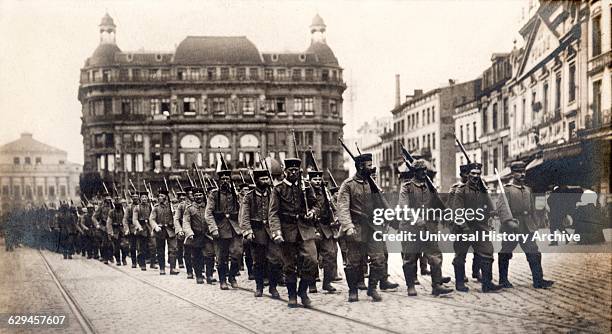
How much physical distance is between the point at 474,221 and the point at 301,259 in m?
2.40

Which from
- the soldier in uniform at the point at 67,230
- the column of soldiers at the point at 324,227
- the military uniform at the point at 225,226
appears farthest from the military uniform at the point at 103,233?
the military uniform at the point at 225,226

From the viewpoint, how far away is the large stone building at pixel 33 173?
40.0ft

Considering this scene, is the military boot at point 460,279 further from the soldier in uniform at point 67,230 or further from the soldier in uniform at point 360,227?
the soldier in uniform at point 67,230

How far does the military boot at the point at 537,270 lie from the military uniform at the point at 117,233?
339 inches

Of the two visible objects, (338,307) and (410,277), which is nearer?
(338,307)

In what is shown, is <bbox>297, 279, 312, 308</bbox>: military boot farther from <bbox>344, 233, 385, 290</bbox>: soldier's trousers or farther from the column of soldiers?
<bbox>344, 233, 385, 290</bbox>: soldier's trousers

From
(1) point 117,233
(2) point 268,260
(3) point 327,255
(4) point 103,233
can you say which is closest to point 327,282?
(3) point 327,255

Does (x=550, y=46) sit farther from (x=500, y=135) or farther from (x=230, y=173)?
(x=230, y=173)

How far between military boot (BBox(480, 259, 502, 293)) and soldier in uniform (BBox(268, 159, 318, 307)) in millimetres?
2225

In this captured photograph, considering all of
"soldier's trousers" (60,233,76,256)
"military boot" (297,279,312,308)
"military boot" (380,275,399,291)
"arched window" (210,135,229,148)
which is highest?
"arched window" (210,135,229,148)

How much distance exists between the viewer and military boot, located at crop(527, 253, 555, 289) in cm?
1070

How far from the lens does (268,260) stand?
36.3 ft

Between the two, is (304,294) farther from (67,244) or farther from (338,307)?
(67,244)

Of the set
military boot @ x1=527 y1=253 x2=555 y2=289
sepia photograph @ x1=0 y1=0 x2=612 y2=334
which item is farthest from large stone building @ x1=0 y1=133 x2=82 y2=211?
military boot @ x1=527 y1=253 x2=555 y2=289
